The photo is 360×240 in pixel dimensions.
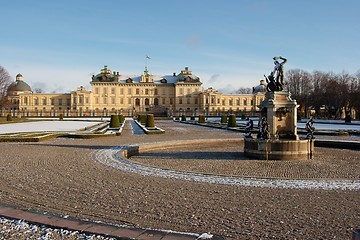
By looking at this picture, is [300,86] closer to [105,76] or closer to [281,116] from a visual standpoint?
[105,76]

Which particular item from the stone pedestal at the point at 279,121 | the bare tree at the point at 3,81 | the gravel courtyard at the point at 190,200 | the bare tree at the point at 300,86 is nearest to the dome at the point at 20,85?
the bare tree at the point at 3,81

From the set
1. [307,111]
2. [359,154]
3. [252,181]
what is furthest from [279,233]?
[307,111]

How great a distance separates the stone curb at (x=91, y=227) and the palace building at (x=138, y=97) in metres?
83.8

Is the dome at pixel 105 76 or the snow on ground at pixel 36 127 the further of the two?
the dome at pixel 105 76

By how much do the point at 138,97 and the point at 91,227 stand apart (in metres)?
91.9

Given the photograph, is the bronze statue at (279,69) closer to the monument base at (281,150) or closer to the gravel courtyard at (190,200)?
the monument base at (281,150)

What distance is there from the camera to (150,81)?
9631cm

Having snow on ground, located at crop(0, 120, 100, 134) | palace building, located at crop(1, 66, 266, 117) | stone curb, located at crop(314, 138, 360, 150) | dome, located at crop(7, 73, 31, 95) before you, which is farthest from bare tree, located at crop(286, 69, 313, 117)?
dome, located at crop(7, 73, 31, 95)

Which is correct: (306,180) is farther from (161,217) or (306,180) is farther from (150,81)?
(150,81)

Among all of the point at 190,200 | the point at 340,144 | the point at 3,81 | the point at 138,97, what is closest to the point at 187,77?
the point at 138,97

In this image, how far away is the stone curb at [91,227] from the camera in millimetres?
4176

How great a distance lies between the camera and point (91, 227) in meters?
4.49

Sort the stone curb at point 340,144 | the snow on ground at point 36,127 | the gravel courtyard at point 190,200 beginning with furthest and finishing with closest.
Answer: the snow on ground at point 36,127 → the stone curb at point 340,144 → the gravel courtyard at point 190,200

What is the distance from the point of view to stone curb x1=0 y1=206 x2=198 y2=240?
4.18 m
